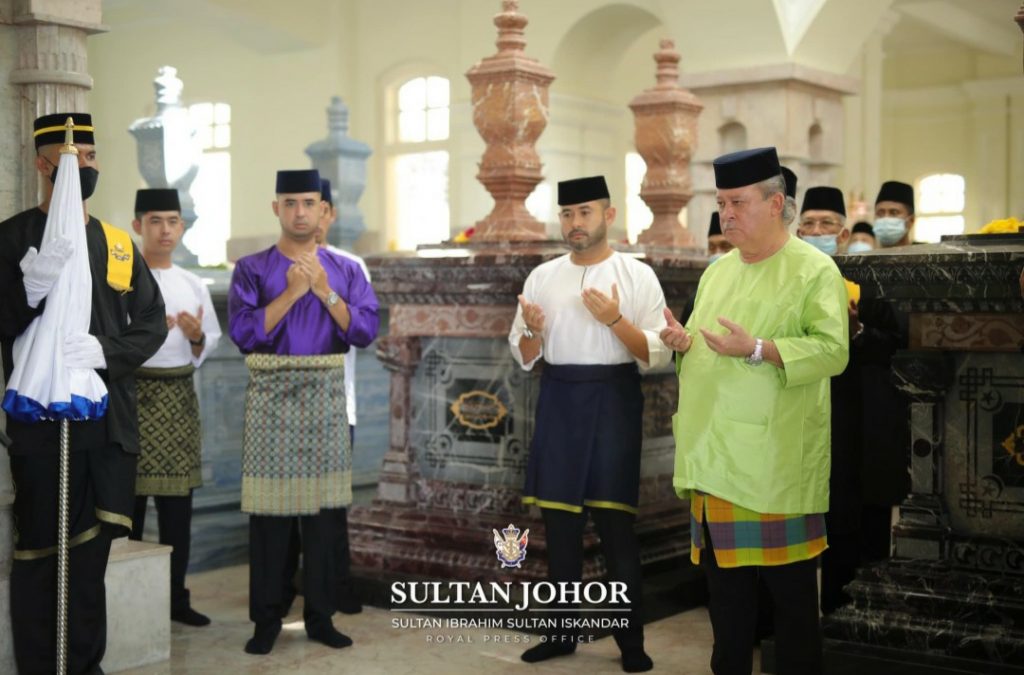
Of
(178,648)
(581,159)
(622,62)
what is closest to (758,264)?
(178,648)

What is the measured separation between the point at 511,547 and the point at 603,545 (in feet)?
2.12

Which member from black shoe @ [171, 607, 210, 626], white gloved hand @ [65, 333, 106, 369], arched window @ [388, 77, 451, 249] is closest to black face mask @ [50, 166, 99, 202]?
white gloved hand @ [65, 333, 106, 369]

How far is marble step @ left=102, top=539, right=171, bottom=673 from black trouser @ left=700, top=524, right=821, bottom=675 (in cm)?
205

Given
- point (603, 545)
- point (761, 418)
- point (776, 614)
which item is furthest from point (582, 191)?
point (776, 614)

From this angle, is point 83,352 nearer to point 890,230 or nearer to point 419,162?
point 890,230

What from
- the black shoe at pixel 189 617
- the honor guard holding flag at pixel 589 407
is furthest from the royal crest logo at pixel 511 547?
the black shoe at pixel 189 617

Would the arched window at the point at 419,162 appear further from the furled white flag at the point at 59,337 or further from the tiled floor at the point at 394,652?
the furled white flag at the point at 59,337

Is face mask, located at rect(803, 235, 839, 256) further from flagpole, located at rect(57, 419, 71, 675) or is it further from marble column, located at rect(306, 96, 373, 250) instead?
marble column, located at rect(306, 96, 373, 250)

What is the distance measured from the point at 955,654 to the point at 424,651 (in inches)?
73.5

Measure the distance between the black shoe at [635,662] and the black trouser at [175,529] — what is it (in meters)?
1.86

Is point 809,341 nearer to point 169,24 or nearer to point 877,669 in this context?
point 877,669

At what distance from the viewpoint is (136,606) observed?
467cm

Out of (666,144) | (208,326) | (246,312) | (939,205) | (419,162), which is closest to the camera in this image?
(246,312)

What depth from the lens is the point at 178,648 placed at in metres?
4.99
